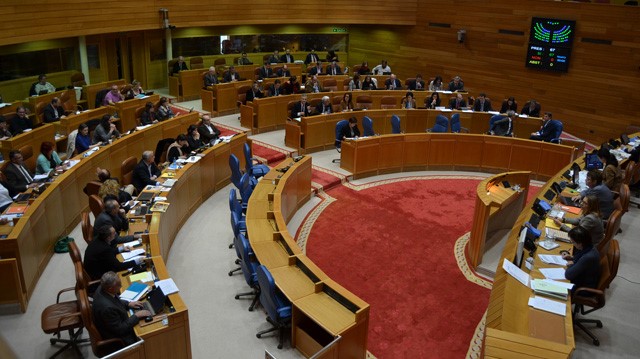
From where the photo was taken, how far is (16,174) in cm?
862

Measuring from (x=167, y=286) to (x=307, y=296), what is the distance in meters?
1.51

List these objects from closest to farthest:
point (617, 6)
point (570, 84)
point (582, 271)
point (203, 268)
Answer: point (582, 271)
point (203, 268)
point (617, 6)
point (570, 84)

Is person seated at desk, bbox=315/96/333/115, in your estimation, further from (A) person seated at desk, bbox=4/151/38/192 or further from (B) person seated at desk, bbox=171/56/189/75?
(A) person seated at desk, bbox=4/151/38/192

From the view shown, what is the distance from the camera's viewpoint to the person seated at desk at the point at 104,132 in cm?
1080

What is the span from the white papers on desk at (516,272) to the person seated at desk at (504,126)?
7315 millimetres

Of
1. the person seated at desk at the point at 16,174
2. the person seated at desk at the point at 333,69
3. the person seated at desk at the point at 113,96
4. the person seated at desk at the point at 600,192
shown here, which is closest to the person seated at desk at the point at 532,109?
the person seated at desk at the point at 600,192

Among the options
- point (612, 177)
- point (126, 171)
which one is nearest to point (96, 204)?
point (126, 171)

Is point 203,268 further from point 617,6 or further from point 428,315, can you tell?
point 617,6

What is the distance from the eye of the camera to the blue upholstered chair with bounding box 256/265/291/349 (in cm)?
601

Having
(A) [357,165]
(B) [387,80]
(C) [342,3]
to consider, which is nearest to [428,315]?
(A) [357,165]

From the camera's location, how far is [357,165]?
12.1 meters

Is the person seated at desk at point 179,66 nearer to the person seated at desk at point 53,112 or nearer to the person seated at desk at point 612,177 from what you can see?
the person seated at desk at point 53,112

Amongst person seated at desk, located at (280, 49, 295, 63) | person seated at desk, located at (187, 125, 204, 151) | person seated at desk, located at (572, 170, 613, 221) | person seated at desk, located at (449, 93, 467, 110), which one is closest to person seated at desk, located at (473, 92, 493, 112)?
person seated at desk, located at (449, 93, 467, 110)

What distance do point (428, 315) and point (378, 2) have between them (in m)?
14.9
